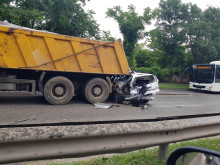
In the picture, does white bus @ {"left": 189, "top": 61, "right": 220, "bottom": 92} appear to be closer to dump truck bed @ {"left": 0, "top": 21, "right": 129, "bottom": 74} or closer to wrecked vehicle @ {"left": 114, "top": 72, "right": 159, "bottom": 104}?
wrecked vehicle @ {"left": 114, "top": 72, "right": 159, "bottom": 104}

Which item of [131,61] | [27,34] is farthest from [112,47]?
[131,61]

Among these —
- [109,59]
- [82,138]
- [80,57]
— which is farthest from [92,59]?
[82,138]

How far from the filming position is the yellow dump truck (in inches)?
267

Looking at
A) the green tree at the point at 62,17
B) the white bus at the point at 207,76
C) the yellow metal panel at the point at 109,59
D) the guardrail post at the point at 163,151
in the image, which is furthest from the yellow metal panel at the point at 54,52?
the white bus at the point at 207,76

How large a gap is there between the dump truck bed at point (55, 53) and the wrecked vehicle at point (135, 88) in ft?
1.69

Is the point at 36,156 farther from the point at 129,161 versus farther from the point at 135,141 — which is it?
the point at 129,161

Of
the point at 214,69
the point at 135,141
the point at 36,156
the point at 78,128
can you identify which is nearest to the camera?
the point at 36,156

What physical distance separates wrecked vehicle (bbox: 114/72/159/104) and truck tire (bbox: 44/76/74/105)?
7.33 feet

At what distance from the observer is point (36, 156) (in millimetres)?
1630

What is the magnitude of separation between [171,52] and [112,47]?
18212 millimetres

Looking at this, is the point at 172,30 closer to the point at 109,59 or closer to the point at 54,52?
the point at 109,59

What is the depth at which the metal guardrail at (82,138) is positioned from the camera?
1.55 m

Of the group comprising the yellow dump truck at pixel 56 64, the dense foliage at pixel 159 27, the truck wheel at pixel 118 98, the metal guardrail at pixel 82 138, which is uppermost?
the dense foliage at pixel 159 27

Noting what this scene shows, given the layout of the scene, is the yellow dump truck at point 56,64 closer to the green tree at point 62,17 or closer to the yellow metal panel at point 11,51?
the yellow metal panel at point 11,51
